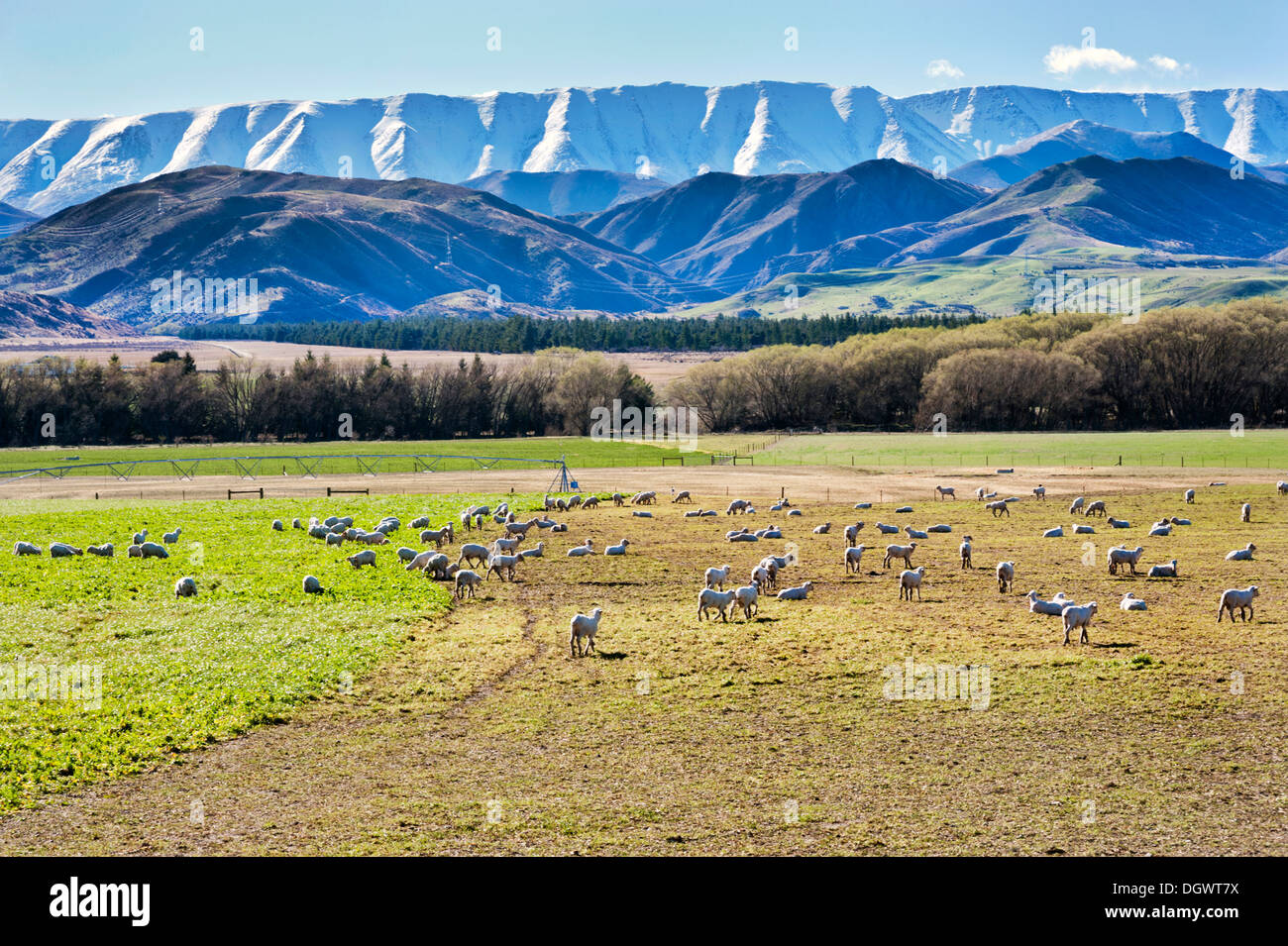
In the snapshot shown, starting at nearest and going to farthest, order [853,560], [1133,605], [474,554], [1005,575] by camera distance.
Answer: [1133,605] < [1005,575] < [853,560] < [474,554]

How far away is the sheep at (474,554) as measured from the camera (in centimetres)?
4219

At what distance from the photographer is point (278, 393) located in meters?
140

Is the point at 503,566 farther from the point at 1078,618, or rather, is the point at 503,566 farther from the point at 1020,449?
the point at 1020,449

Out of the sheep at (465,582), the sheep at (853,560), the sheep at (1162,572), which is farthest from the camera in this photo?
the sheep at (853,560)

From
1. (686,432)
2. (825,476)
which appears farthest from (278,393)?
(825,476)

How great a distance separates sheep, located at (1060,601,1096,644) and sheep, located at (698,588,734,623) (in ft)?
30.3

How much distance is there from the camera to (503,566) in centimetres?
4072

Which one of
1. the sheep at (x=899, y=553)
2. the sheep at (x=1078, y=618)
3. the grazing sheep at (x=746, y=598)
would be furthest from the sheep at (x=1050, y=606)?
the sheep at (x=899, y=553)

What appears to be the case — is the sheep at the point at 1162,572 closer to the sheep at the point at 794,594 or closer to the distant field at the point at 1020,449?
the sheep at the point at 794,594

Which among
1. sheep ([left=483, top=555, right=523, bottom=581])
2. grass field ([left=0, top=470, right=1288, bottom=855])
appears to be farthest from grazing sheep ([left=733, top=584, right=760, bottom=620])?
sheep ([left=483, top=555, right=523, bottom=581])

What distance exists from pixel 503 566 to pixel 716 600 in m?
11.6

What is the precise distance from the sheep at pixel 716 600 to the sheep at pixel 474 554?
39.4 feet

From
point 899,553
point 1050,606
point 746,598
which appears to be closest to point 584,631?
point 746,598
